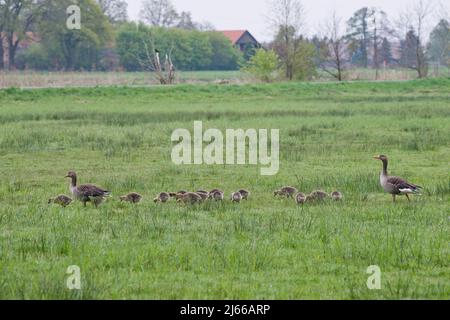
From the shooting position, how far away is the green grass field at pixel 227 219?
8.88 meters

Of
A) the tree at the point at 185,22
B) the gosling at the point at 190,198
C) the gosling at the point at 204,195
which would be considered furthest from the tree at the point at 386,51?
the gosling at the point at 190,198

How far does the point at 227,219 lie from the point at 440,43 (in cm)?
9429

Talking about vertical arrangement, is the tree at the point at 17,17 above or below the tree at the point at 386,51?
above

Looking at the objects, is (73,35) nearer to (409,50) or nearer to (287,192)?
(409,50)

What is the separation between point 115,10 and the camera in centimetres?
10119

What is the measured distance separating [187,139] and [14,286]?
1728 centimetres

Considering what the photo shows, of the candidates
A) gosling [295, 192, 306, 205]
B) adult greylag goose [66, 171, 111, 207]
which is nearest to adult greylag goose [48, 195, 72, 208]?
adult greylag goose [66, 171, 111, 207]

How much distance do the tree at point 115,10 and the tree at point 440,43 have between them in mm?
37161

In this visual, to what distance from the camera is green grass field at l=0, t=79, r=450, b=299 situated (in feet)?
29.1

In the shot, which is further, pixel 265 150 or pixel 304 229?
pixel 265 150

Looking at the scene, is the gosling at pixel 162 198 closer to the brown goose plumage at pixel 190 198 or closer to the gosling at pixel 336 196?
the brown goose plumage at pixel 190 198

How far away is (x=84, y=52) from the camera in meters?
80.2
